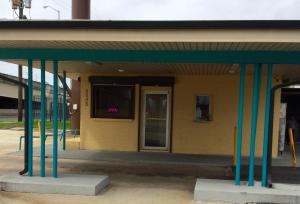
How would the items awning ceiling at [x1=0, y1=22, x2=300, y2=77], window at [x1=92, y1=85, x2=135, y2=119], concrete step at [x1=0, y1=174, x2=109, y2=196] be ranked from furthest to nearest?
window at [x1=92, y1=85, x2=135, y2=119] → concrete step at [x1=0, y1=174, x2=109, y2=196] → awning ceiling at [x1=0, y1=22, x2=300, y2=77]

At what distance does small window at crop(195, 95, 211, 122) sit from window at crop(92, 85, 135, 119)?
206cm

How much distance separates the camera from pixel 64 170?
941 cm

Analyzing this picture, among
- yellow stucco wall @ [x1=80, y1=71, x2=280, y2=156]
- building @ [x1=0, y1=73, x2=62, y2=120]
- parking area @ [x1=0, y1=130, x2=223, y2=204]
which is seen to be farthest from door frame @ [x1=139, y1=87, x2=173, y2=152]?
building @ [x1=0, y1=73, x2=62, y2=120]

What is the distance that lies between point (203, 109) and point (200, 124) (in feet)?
1.60

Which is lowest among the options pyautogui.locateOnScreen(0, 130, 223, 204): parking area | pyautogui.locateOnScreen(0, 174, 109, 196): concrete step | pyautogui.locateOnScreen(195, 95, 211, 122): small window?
pyautogui.locateOnScreen(0, 130, 223, 204): parking area

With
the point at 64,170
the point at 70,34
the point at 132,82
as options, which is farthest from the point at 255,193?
the point at 132,82

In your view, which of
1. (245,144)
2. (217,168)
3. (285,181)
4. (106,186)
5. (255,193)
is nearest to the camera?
(255,193)

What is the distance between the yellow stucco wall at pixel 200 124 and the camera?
38.9 feet

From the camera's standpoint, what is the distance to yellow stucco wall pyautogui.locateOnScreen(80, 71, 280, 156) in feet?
38.9

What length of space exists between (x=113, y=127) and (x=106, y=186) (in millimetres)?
4775

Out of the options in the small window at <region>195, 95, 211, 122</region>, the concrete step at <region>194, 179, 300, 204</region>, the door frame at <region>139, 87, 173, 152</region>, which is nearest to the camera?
the concrete step at <region>194, 179, 300, 204</region>

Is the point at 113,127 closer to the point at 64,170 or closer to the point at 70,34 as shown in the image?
the point at 64,170

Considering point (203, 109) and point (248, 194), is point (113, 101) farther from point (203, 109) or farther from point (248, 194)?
point (248, 194)

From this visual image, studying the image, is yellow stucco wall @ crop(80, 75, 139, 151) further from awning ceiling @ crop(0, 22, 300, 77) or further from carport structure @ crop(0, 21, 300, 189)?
awning ceiling @ crop(0, 22, 300, 77)
